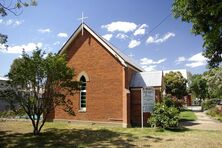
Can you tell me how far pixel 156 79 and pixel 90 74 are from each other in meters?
6.37

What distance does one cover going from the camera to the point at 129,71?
24.0m

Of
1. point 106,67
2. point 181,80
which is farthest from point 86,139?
point 181,80

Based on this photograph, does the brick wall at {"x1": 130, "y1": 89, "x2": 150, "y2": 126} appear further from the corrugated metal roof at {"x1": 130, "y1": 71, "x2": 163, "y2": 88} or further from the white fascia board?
the white fascia board

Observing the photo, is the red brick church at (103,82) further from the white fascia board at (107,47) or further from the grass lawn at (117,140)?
the grass lawn at (117,140)

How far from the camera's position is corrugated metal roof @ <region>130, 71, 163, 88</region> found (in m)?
24.1

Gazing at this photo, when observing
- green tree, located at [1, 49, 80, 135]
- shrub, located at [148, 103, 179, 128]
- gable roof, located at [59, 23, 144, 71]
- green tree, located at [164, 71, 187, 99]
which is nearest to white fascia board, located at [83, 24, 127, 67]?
gable roof, located at [59, 23, 144, 71]

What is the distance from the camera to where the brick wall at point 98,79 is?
73.8ft

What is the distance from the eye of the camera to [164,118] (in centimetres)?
1973

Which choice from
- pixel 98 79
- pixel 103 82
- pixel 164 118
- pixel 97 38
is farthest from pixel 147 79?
pixel 97 38

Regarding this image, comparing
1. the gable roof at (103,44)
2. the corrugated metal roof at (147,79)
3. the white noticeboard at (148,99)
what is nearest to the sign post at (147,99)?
the white noticeboard at (148,99)

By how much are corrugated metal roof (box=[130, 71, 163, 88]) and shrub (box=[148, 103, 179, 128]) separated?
12.4 feet

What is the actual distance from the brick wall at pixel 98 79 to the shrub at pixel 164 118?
2.95 meters

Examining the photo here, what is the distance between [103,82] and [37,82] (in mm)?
7196

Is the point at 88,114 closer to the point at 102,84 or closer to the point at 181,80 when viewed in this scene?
the point at 102,84
